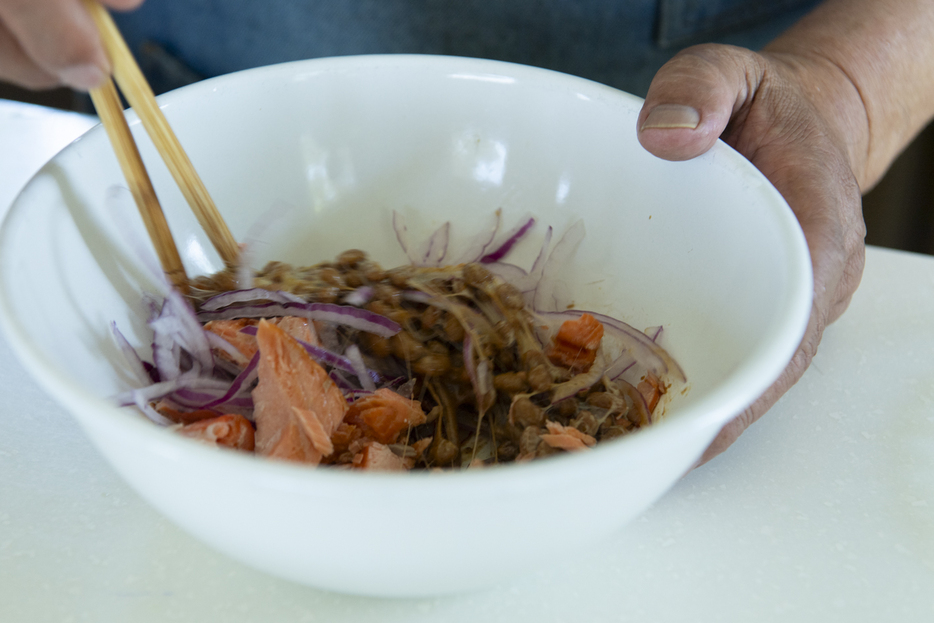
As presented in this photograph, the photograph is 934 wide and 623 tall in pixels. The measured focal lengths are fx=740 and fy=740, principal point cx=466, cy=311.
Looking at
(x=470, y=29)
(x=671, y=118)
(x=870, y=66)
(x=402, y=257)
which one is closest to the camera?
(x=671, y=118)

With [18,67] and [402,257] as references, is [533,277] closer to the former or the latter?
[402,257]

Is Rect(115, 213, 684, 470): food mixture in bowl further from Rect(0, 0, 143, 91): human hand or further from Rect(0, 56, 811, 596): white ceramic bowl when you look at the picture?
Rect(0, 0, 143, 91): human hand

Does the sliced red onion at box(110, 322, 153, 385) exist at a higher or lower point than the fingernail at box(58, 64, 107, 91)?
lower

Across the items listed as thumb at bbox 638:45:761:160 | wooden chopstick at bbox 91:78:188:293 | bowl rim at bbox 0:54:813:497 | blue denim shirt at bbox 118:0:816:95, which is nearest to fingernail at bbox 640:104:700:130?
thumb at bbox 638:45:761:160

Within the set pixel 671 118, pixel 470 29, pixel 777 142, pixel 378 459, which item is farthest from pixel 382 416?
pixel 470 29

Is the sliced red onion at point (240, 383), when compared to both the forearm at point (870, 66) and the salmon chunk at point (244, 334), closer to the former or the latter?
the salmon chunk at point (244, 334)

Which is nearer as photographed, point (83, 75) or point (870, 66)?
point (83, 75)

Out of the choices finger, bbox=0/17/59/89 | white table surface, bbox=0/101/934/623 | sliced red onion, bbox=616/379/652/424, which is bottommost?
white table surface, bbox=0/101/934/623
